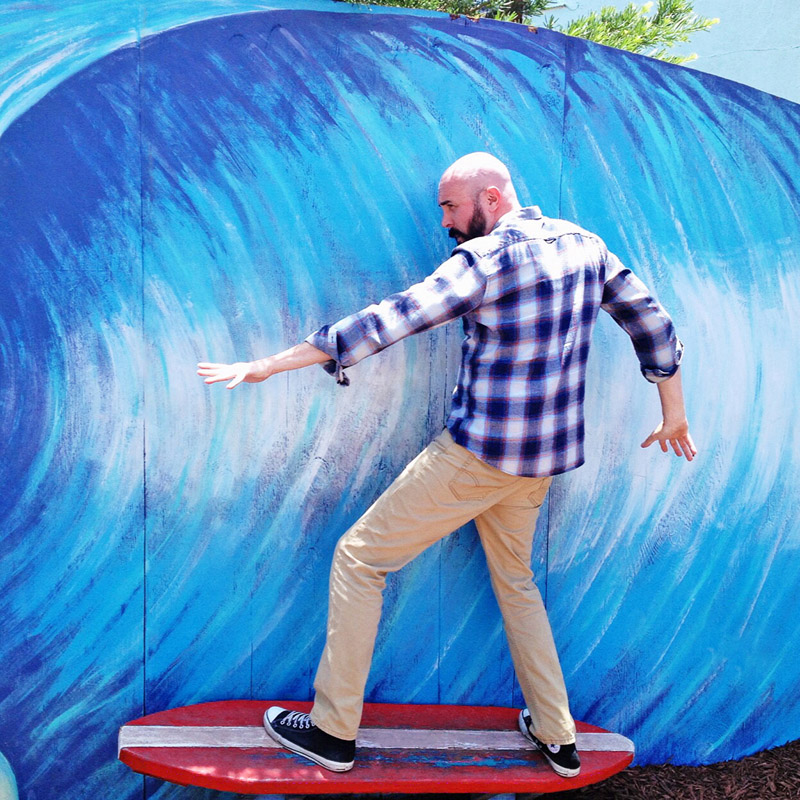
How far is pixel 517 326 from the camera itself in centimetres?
223

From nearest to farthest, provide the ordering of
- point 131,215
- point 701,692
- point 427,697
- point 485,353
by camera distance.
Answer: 1. point 485,353
2. point 131,215
3. point 427,697
4. point 701,692

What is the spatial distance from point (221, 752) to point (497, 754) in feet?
2.73

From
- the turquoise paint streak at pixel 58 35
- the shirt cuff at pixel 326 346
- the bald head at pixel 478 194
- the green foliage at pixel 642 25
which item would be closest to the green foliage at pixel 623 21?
the green foliage at pixel 642 25

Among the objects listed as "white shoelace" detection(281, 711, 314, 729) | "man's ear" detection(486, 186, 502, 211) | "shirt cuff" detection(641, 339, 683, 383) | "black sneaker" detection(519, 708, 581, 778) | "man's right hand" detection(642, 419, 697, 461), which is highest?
"man's ear" detection(486, 186, 502, 211)

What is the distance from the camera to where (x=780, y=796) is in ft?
9.43

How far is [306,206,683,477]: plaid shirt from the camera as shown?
2139mm

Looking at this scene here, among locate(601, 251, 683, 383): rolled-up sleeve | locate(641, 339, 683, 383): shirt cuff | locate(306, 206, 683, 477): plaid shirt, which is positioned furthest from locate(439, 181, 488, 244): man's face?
locate(641, 339, 683, 383): shirt cuff

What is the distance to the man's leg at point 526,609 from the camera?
250 cm

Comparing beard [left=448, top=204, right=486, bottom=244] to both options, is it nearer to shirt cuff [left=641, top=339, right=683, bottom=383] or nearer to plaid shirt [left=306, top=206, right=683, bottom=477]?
plaid shirt [left=306, top=206, right=683, bottom=477]

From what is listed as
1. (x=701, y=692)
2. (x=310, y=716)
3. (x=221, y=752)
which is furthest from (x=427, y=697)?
(x=701, y=692)

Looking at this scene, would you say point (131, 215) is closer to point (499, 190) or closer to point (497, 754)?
point (499, 190)

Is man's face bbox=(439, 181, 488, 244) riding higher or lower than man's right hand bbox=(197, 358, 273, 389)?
higher

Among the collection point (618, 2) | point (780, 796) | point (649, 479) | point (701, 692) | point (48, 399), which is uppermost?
point (618, 2)

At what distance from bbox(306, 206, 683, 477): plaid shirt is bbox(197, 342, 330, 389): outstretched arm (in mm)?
36
